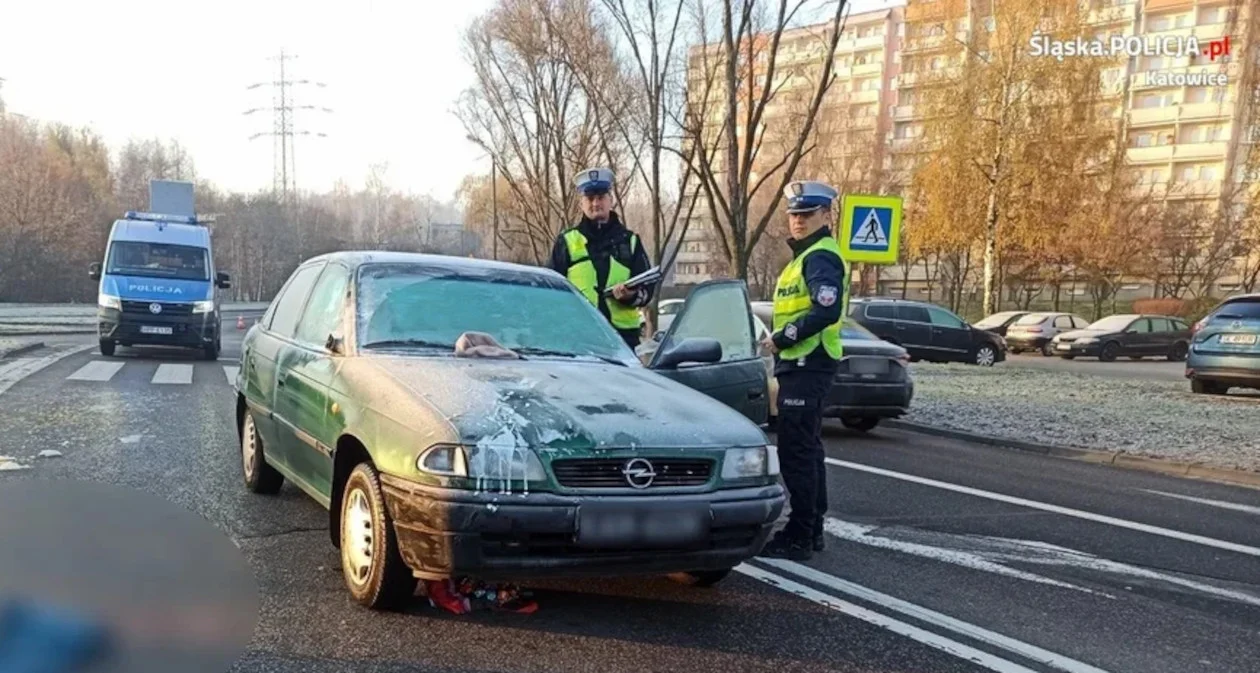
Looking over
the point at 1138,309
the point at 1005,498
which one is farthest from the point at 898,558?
the point at 1138,309

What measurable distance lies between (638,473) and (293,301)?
3.27m

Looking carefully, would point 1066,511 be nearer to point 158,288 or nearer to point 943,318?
point 158,288

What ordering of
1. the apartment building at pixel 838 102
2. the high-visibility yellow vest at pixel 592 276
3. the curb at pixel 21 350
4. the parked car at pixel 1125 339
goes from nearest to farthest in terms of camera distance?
1. the high-visibility yellow vest at pixel 592 276
2. the curb at pixel 21 350
3. the apartment building at pixel 838 102
4. the parked car at pixel 1125 339

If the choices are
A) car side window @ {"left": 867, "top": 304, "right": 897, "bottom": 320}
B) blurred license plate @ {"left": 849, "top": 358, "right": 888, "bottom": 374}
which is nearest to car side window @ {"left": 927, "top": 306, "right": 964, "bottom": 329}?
car side window @ {"left": 867, "top": 304, "right": 897, "bottom": 320}

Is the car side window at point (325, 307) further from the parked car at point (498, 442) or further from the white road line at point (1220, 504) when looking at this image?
the white road line at point (1220, 504)

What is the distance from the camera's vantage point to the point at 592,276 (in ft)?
21.1

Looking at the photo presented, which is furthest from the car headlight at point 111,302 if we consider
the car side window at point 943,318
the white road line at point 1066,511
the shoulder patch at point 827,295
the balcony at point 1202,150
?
the balcony at point 1202,150

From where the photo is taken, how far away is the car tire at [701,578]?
424cm

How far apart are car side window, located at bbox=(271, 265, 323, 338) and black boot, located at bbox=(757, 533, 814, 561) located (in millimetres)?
3042

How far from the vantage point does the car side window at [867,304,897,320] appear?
75.6 feet

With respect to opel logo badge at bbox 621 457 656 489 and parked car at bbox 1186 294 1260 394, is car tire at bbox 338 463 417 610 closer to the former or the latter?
opel logo badge at bbox 621 457 656 489

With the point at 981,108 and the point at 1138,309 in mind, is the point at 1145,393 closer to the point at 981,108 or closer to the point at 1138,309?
the point at 981,108

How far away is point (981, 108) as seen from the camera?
32906mm

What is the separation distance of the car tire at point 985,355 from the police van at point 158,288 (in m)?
17.9
